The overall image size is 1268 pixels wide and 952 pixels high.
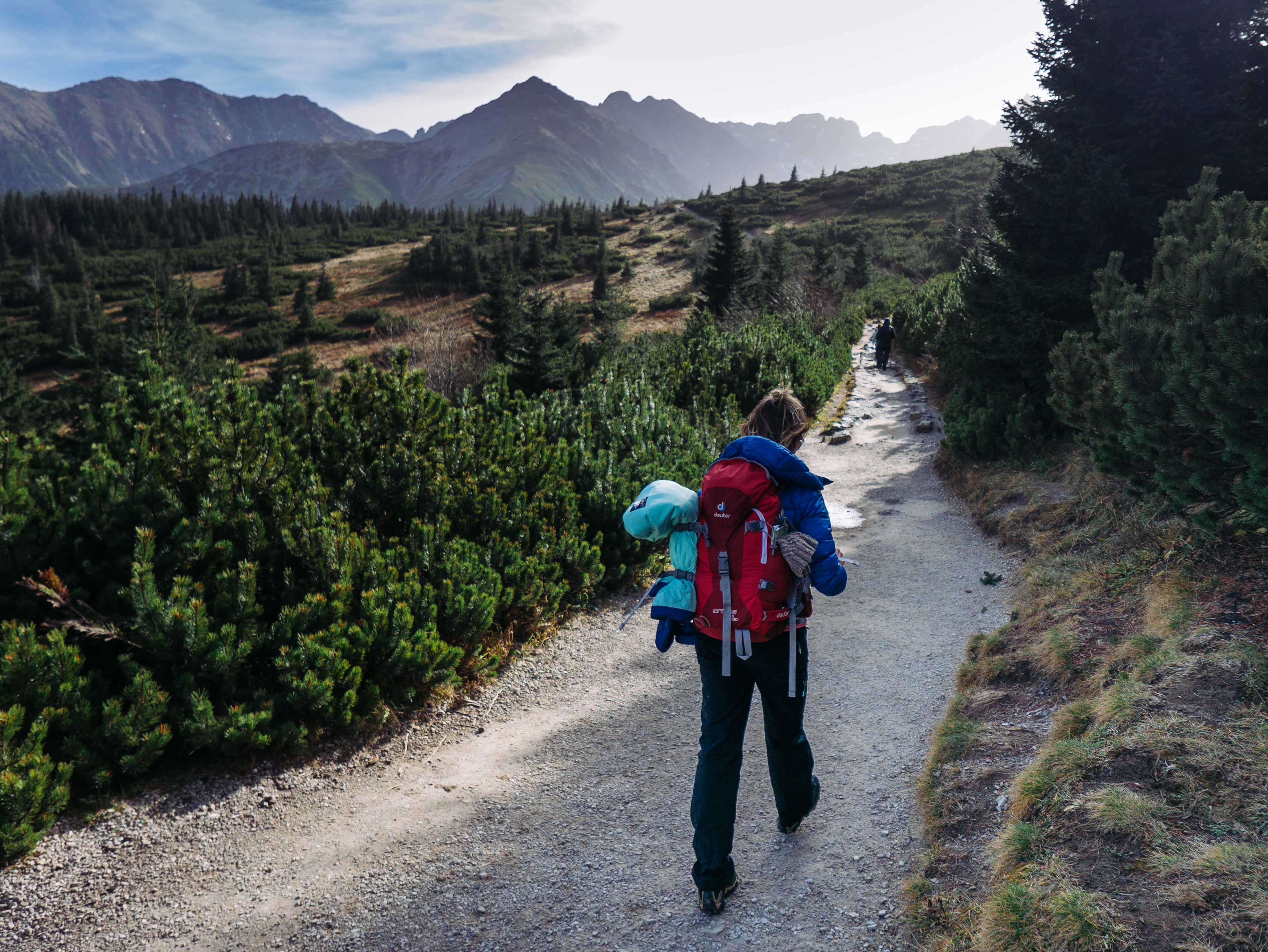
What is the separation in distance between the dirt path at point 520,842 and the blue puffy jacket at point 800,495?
1.51 metres

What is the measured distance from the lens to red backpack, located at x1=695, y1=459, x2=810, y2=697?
8.89 ft

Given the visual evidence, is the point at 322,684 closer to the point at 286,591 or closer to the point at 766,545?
the point at 286,591

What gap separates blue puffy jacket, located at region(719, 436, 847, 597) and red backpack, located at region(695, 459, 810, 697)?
44 mm

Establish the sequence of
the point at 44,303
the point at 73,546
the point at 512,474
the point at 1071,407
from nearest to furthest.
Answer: the point at 73,546, the point at 512,474, the point at 1071,407, the point at 44,303

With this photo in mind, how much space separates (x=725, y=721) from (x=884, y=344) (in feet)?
76.9

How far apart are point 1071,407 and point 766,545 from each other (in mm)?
6263

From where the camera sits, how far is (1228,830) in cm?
244

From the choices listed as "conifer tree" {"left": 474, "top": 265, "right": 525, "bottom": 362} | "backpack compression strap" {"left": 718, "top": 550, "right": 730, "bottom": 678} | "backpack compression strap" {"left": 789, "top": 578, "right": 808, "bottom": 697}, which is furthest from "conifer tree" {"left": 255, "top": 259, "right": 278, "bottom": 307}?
"backpack compression strap" {"left": 789, "top": 578, "right": 808, "bottom": 697}

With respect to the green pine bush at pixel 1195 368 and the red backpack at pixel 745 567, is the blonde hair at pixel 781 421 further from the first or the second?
the green pine bush at pixel 1195 368

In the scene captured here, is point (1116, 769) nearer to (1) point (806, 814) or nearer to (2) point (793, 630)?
(1) point (806, 814)

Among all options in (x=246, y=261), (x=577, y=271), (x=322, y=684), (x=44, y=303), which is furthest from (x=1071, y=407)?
(x=246, y=261)

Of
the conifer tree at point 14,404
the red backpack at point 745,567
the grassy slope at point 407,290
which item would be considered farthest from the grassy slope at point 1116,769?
the grassy slope at point 407,290

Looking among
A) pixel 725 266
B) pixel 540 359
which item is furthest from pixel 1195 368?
pixel 725 266

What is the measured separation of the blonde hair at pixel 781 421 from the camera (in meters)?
→ 3.25
